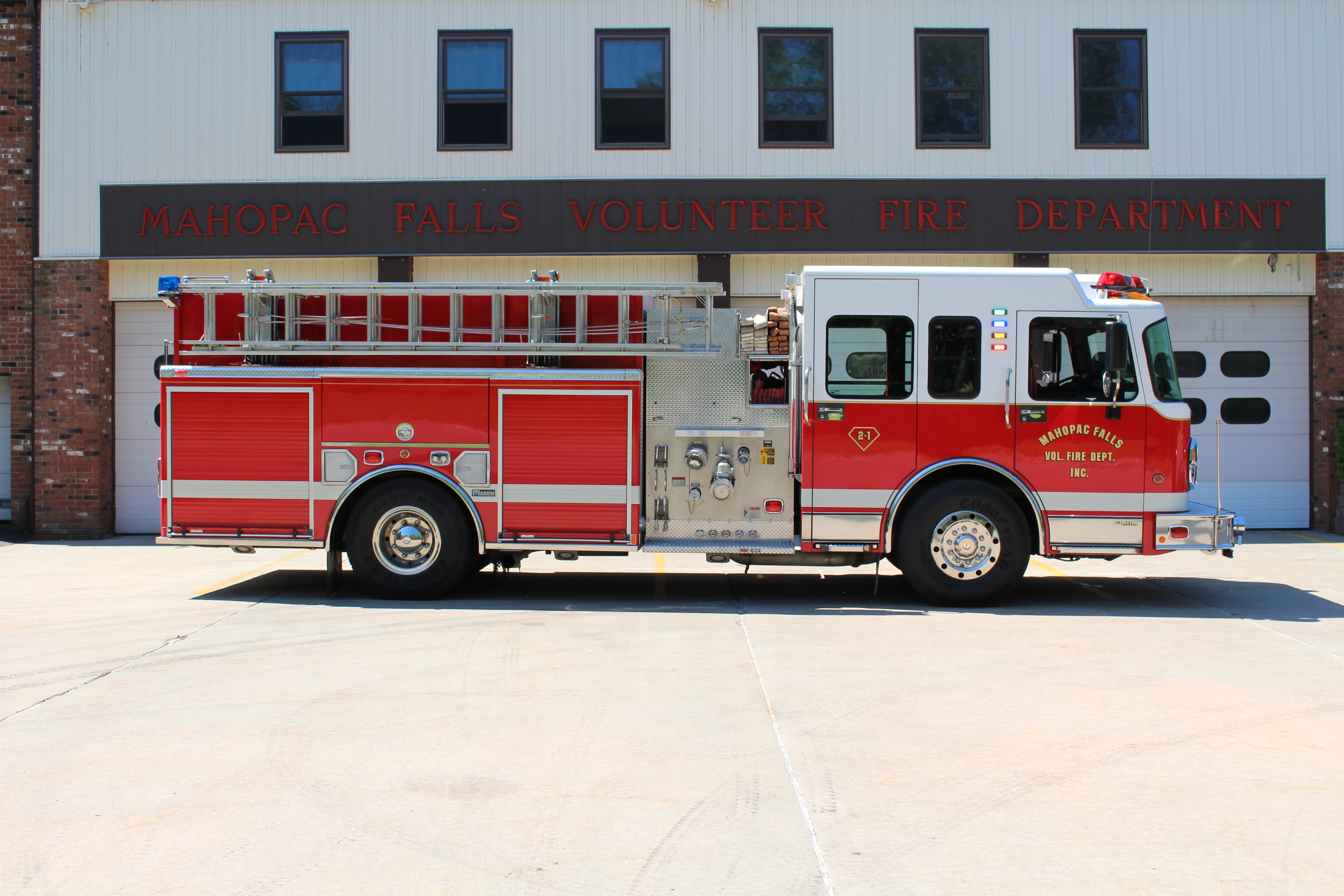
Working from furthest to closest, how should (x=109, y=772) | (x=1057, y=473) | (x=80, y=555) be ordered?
(x=80, y=555), (x=1057, y=473), (x=109, y=772)

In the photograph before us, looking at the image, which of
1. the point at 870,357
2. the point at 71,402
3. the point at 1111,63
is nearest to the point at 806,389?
the point at 870,357

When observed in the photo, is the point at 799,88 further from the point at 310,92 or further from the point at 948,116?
the point at 310,92

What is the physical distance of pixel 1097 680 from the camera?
662cm

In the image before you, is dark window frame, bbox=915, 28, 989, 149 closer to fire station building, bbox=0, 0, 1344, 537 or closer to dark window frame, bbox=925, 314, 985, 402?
fire station building, bbox=0, 0, 1344, 537

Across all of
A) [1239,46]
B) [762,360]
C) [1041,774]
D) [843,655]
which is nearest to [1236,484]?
[1239,46]

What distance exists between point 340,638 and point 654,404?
10.6 ft

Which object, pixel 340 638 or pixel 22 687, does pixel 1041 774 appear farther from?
pixel 22 687

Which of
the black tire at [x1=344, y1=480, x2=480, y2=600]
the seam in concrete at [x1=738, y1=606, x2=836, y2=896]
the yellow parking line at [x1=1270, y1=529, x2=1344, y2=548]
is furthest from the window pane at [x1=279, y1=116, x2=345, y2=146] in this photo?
the yellow parking line at [x1=1270, y1=529, x2=1344, y2=548]

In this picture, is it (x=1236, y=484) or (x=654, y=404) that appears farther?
(x=1236, y=484)

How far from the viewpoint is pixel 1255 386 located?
1487cm

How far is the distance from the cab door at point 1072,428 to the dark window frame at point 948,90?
6.35 m

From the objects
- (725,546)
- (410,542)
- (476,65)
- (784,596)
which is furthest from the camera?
(476,65)

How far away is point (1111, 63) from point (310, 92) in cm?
1090

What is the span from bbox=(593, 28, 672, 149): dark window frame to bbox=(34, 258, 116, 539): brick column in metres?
7.07
